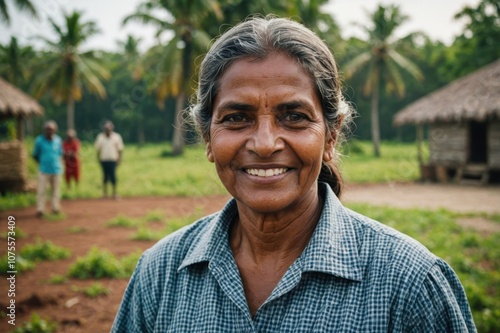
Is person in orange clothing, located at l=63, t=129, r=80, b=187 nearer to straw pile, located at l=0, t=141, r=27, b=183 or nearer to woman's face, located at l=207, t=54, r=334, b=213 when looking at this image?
straw pile, located at l=0, t=141, r=27, b=183

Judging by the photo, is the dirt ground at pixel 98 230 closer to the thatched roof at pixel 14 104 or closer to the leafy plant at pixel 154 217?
the leafy plant at pixel 154 217

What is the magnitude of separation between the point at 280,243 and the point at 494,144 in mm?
14272

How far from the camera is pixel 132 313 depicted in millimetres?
1760

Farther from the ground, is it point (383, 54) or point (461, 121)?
point (383, 54)

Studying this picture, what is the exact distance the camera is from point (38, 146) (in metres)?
8.39

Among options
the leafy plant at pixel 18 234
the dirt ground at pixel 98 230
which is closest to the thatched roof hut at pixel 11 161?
the dirt ground at pixel 98 230

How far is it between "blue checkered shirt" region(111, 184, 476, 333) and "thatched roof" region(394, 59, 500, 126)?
13383 mm

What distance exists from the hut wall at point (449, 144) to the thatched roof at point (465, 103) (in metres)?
0.46

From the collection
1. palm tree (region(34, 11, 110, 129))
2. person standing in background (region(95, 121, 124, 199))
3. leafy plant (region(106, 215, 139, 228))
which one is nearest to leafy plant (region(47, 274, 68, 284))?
leafy plant (region(106, 215, 139, 228))

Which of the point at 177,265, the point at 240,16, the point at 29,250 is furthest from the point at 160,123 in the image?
the point at 177,265

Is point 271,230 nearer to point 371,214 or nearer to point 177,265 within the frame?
point 177,265

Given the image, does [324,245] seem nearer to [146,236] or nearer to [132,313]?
[132,313]

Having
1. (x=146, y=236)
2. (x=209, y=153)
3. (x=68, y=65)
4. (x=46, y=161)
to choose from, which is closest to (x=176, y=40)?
(x=68, y=65)

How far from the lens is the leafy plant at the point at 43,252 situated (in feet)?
18.7
